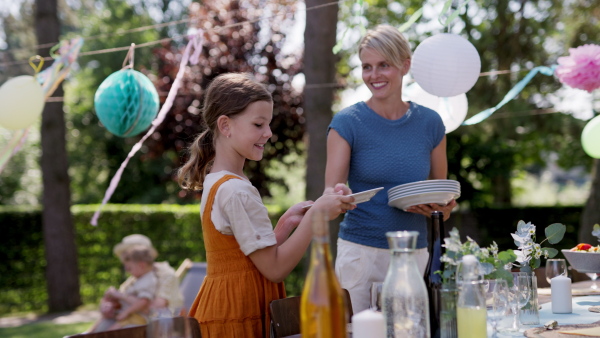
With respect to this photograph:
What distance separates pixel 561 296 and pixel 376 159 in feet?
2.78

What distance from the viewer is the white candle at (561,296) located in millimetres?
2021

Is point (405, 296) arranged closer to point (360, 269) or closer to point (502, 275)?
point (502, 275)

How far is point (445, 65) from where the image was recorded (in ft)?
10.6

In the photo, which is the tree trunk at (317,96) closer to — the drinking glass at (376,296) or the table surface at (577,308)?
the table surface at (577,308)

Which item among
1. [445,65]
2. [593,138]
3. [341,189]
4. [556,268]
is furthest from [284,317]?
[593,138]

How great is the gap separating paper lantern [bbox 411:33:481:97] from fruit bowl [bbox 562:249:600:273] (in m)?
1.17

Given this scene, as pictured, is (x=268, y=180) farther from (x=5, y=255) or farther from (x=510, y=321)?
(x=510, y=321)

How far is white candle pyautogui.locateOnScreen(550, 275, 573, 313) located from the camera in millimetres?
2021

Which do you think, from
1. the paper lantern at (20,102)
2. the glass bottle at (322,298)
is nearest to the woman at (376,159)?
the glass bottle at (322,298)

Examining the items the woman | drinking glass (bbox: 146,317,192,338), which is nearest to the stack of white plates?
the woman

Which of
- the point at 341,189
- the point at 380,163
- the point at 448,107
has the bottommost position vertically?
the point at 341,189

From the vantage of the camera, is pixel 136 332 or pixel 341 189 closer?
pixel 136 332

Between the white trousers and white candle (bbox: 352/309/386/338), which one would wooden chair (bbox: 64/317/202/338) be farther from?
the white trousers

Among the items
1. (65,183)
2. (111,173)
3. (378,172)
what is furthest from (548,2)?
(111,173)
